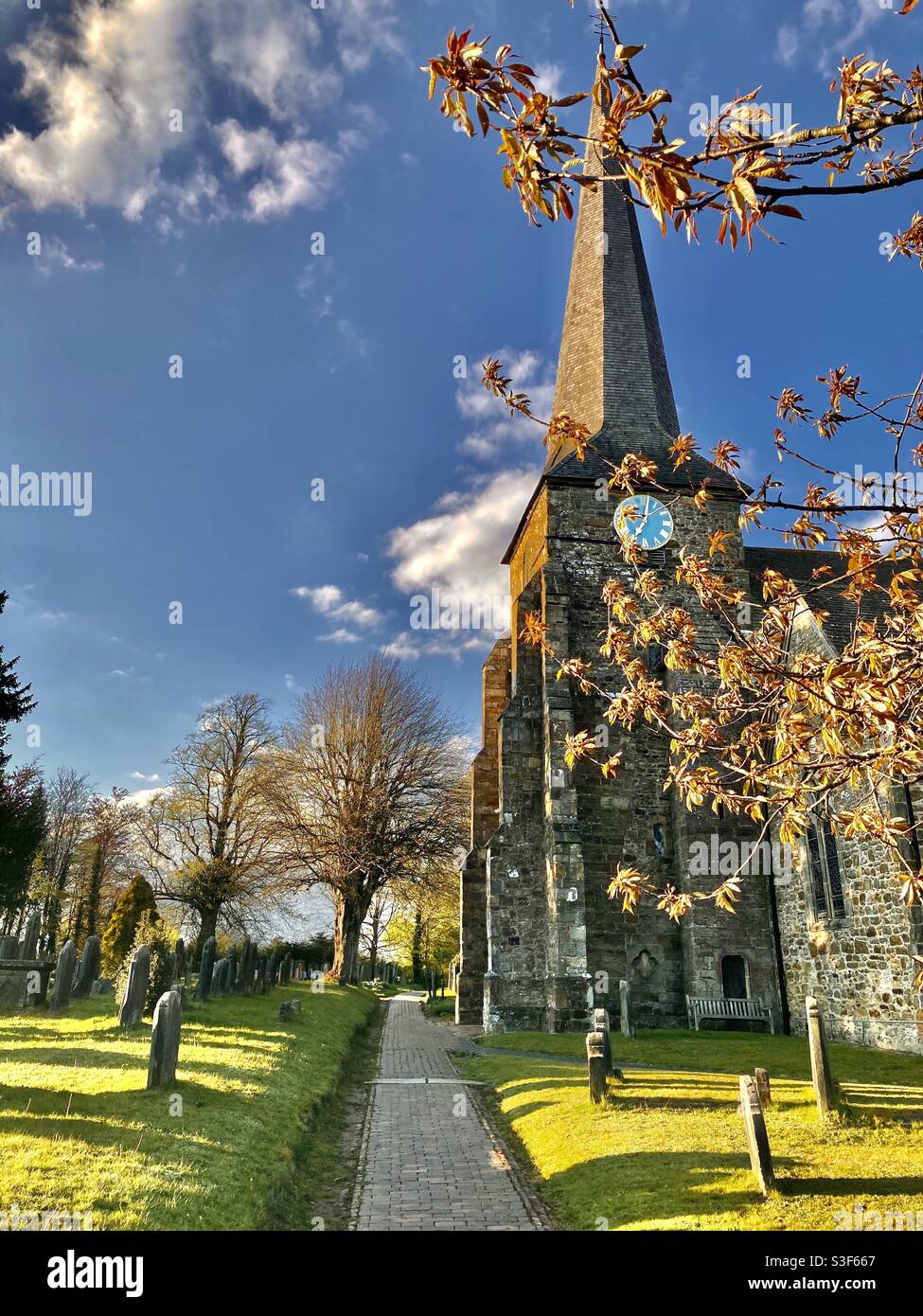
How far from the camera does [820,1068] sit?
9.02m

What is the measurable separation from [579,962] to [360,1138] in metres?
9.40

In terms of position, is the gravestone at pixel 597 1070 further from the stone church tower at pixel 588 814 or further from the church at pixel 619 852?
the stone church tower at pixel 588 814

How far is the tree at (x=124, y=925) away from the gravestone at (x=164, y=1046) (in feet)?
42.2

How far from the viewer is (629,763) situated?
2178 cm

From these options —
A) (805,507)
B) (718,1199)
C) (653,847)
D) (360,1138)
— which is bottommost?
(360,1138)

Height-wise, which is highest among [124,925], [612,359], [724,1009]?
[612,359]

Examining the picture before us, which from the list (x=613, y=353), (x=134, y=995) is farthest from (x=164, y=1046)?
(x=613, y=353)

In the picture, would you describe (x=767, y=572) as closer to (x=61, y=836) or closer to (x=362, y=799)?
(x=362, y=799)

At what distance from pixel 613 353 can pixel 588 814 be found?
14953 millimetres

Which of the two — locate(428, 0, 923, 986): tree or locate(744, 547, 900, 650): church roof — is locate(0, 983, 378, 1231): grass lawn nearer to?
locate(428, 0, 923, 986): tree

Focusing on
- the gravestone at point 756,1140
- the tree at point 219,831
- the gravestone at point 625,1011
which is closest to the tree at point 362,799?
the tree at point 219,831

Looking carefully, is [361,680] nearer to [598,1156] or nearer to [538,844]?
[538,844]

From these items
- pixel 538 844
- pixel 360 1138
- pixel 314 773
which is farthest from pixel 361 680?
pixel 360 1138

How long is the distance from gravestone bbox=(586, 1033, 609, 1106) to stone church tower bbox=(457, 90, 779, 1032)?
315 inches
